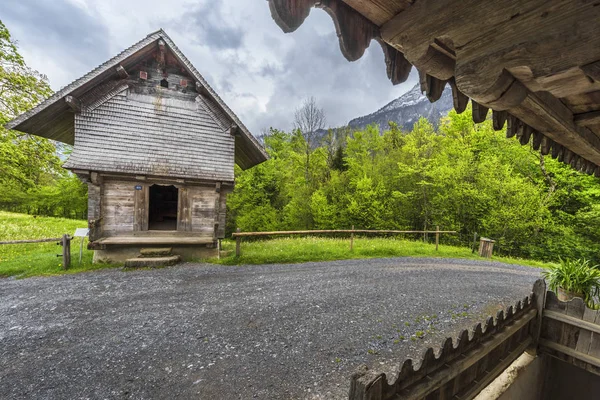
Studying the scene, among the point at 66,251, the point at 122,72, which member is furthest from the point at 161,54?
the point at 66,251

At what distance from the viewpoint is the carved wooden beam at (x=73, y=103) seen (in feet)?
23.9

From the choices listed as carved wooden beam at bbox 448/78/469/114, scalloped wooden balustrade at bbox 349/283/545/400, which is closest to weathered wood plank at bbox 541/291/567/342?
scalloped wooden balustrade at bbox 349/283/545/400

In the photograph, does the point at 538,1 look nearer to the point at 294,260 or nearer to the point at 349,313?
the point at 349,313

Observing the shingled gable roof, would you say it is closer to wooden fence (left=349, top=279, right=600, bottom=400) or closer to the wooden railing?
wooden fence (left=349, top=279, right=600, bottom=400)

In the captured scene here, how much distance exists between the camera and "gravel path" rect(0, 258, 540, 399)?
10.6 feet

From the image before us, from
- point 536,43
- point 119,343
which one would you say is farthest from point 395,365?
point 119,343

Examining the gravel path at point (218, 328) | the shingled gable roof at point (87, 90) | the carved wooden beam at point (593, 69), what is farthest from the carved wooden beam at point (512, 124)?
the shingled gable roof at point (87, 90)

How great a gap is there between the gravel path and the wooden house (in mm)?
1548

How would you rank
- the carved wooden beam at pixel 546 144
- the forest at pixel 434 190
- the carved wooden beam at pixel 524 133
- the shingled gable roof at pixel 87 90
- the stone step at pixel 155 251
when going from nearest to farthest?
the carved wooden beam at pixel 524 133 < the carved wooden beam at pixel 546 144 < the shingled gable roof at pixel 87 90 < the stone step at pixel 155 251 < the forest at pixel 434 190

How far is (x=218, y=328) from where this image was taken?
14.8 ft

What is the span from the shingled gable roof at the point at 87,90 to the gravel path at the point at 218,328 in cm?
477

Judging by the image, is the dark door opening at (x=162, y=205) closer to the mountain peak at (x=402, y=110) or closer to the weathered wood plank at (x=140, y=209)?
the weathered wood plank at (x=140, y=209)

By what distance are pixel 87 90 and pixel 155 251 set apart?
5.69 m

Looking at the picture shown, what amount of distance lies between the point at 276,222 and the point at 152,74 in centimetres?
1604
